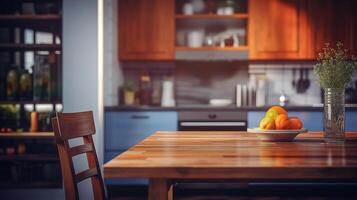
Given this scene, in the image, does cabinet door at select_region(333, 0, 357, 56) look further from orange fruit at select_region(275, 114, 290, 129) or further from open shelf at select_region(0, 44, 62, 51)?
orange fruit at select_region(275, 114, 290, 129)

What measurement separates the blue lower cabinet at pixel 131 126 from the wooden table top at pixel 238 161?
2.36 meters

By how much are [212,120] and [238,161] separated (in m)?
2.97

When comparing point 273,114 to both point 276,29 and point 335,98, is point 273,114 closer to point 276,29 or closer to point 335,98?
point 335,98

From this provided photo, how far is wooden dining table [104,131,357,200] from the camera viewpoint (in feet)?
4.40

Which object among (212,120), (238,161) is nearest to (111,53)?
(212,120)

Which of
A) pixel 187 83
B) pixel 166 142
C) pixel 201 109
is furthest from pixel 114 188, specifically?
pixel 166 142

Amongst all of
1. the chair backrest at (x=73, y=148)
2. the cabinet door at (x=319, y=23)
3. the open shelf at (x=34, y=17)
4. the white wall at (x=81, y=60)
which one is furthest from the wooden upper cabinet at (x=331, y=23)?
the chair backrest at (x=73, y=148)

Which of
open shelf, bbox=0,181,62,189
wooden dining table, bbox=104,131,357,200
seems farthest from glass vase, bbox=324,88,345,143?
open shelf, bbox=0,181,62,189

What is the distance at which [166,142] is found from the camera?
2045mm

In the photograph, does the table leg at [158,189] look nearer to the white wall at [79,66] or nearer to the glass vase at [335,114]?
the glass vase at [335,114]

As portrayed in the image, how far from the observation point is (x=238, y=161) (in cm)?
146

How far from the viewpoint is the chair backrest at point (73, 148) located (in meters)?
1.71

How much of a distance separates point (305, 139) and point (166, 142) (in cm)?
65

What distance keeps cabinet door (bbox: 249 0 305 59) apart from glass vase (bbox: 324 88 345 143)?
266cm
